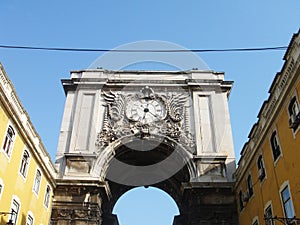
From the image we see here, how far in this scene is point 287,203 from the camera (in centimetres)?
1465

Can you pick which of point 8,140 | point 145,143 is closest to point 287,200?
point 8,140

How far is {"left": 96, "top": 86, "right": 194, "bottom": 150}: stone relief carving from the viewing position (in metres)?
26.6

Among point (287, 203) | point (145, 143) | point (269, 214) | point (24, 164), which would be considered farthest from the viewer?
point (145, 143)

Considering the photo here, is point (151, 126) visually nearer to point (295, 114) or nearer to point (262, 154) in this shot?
point (262, 154)

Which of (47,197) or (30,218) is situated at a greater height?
(47,197)

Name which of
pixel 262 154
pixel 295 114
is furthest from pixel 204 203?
pixel 295 114

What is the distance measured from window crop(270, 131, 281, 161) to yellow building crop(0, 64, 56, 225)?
12222 mm

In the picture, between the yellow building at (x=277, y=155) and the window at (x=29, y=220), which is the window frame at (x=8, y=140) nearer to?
the window at (x=29, y=220)

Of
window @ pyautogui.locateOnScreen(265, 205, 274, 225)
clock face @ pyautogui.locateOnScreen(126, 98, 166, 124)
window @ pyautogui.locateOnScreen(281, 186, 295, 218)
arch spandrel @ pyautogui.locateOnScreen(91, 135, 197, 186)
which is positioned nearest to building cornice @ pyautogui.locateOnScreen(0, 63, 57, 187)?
arch spandrel @ pyautogui.locateOnScreen(91, 135, 197, 186)

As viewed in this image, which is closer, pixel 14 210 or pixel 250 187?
pixel 14 210

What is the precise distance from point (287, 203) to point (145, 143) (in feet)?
45.1

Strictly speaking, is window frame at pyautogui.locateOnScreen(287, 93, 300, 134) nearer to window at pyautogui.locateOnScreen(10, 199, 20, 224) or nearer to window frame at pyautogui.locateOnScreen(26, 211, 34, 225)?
window at pyautogui.locateOnScreen(10, 199, 20, 224)

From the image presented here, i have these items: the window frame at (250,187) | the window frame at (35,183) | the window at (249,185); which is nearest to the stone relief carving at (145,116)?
the window frame at (35,183)

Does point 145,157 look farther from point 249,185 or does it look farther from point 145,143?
point 249,185
